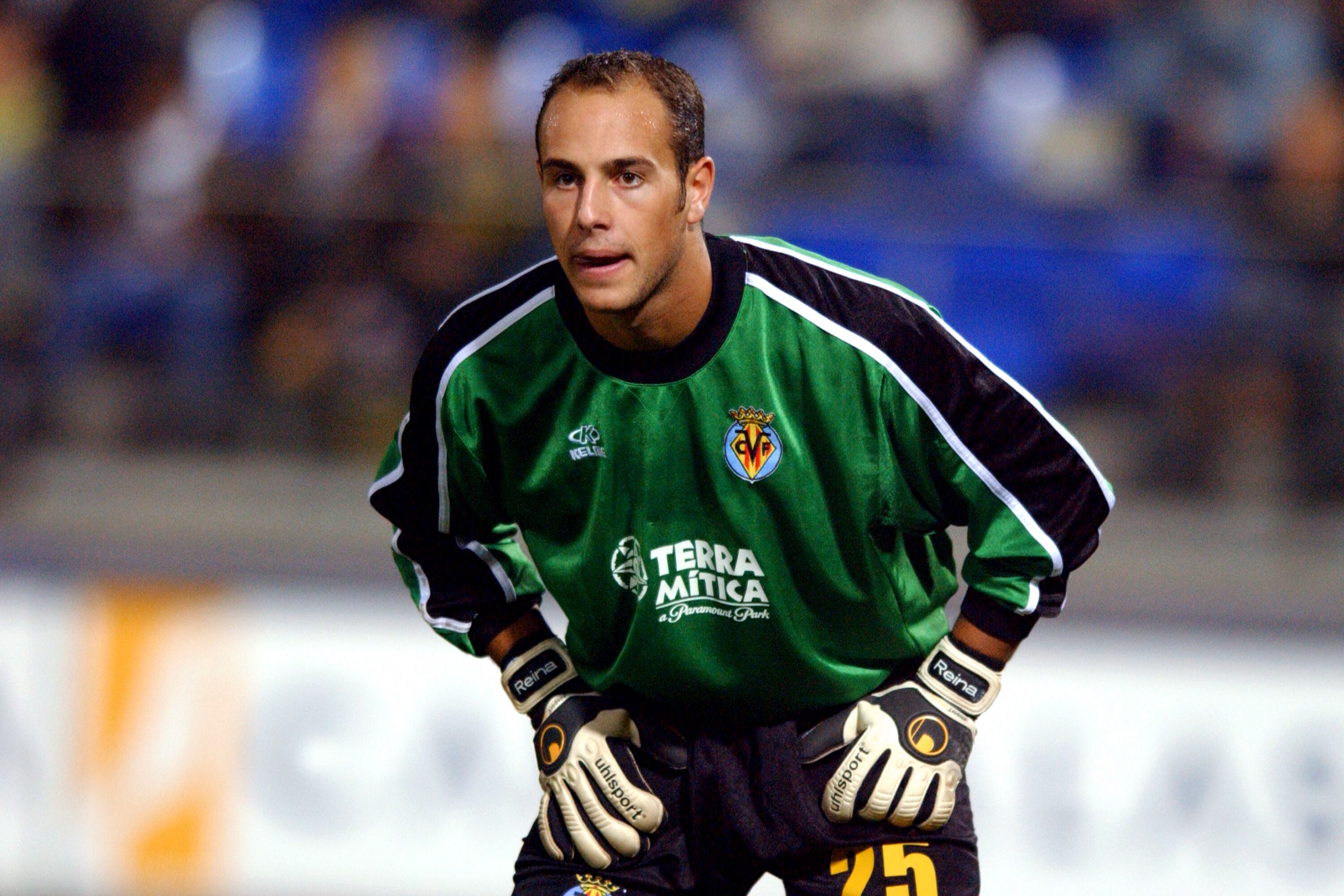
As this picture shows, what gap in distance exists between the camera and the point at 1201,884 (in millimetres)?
5730

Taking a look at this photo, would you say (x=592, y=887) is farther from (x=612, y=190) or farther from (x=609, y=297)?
(x=612, y=190)

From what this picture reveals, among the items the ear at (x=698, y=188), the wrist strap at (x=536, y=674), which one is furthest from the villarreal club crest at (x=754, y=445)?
the wrist strap at (x=536, y=674)

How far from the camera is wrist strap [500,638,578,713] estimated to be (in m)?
3.51

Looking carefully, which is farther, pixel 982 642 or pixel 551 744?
pixel 551 744

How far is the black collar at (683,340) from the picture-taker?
10.4ft

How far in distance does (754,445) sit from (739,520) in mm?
141

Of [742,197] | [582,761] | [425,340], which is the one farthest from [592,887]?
[742,197]

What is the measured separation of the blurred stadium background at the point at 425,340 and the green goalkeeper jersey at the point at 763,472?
9.01 feet

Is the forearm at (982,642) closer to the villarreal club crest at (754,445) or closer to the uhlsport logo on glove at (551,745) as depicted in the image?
the villarreal club crest at (754,445)

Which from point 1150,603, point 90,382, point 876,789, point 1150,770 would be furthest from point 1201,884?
point 90,382

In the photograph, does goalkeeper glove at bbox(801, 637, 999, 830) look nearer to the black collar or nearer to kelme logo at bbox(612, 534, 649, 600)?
kelme logo at bbox(612, 534, 649, 600)

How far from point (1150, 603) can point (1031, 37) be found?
3.23 metres

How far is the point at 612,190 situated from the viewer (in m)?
3.00

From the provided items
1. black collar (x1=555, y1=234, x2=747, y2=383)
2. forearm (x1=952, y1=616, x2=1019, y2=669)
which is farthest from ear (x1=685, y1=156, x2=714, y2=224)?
forearm (x1=952, y1=616, x2=1019, y2=669)
